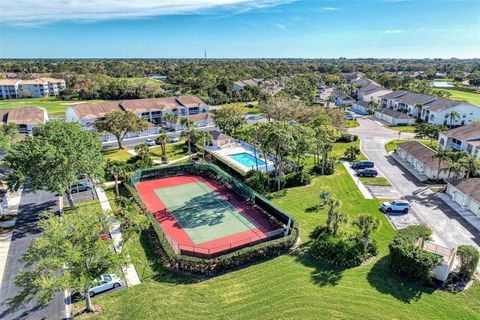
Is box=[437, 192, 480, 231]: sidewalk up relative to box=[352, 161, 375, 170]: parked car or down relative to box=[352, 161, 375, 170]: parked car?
down

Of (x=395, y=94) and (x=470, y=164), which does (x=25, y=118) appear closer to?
(x=470, y=164)

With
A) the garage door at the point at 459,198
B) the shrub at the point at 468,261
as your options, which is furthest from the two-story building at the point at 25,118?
the garage door at the point at 459,198

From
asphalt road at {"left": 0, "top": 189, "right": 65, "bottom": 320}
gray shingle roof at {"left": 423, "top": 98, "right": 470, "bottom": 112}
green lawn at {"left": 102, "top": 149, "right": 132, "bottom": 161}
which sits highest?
gray shingle roof at {"left": 423, "top": 98, "right": 470, "bottom": 112}

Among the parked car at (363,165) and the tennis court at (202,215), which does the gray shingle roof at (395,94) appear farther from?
the tennis court at (202,215)

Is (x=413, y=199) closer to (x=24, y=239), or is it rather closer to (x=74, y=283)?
(x=74, y=283)

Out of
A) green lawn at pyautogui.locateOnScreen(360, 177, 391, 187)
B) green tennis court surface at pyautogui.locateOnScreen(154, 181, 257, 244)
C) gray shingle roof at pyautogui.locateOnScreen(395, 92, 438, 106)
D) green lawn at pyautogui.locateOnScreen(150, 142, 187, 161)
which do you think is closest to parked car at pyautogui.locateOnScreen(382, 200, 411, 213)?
green lawn at pyautogui.locateOnScreen(360, 177, 391, 187)

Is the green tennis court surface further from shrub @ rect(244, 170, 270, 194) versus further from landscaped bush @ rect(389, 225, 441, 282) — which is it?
landscaped bush @ rect(389, 225, 441, 282)

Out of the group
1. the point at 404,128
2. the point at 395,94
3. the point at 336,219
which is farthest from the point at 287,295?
the point at 395,94
